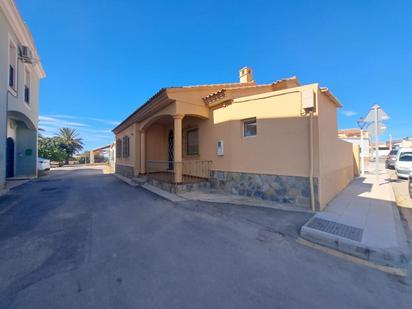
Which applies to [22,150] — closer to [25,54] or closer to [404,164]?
[25,54]

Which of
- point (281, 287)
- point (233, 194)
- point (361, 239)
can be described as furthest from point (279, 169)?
point (281, 287)

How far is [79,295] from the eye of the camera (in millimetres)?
2227

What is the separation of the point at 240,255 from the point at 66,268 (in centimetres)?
249

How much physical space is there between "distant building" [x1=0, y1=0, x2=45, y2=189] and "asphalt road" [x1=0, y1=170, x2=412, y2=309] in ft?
23.7

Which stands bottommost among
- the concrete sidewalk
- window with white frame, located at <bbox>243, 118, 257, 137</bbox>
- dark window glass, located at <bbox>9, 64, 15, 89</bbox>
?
the concrete sidewalk

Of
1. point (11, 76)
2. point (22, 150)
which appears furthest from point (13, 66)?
point (22, 150)

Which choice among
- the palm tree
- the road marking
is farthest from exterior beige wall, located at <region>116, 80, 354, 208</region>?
the palm tree

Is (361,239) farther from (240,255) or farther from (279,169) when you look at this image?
(279,169)

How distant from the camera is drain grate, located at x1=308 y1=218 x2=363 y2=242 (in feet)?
12.2

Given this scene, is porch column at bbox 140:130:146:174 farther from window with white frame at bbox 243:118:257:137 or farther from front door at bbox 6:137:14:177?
front door at bbox 6:137:14:177

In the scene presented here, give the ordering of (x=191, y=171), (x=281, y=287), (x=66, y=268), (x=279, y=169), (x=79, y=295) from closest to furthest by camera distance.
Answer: (x=79, y=295) → (x=281, y=287) → (x=66, y=268) → (x=279, y=169) → (x=191, y=171)

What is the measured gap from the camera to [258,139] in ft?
21.8

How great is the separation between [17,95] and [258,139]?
12171 mm

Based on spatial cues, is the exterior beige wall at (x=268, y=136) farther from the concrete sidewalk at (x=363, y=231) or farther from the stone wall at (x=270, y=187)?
the concrete sidewalk at (x=363, y=231)
